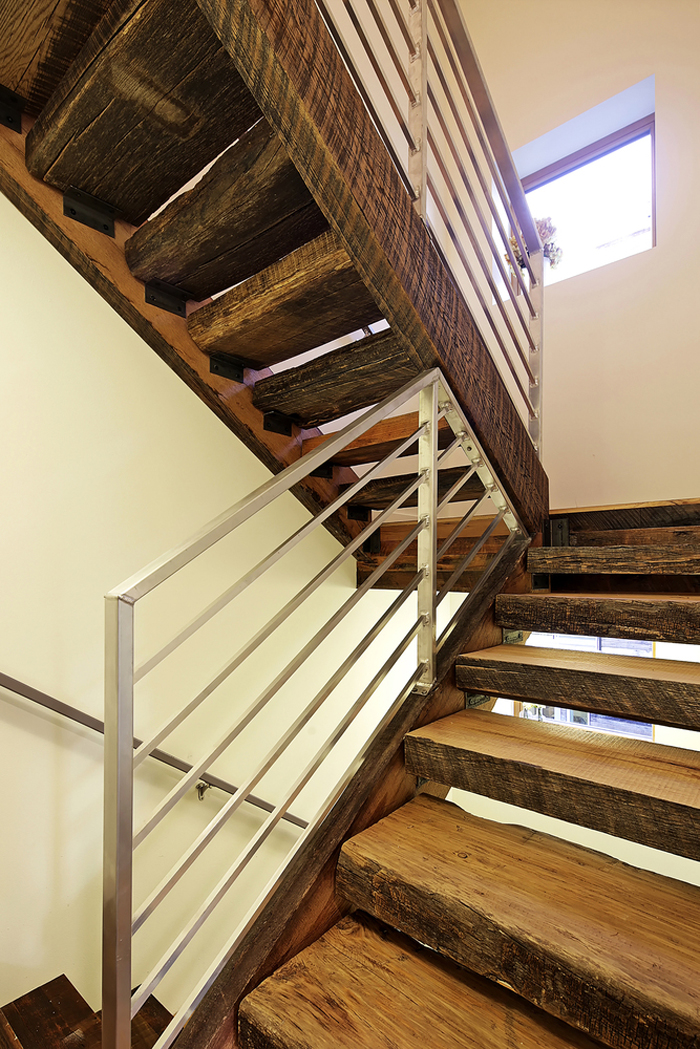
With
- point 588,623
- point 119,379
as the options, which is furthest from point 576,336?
point 119,379

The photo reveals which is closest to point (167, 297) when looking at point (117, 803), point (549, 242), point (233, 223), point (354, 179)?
point (233, 223)

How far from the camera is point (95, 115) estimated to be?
112cm

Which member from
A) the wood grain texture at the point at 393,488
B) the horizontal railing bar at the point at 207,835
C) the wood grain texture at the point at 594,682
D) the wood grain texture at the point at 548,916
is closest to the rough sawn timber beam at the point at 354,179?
the wood grain texture at the point at 393,488

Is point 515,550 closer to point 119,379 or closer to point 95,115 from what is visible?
point 119,379

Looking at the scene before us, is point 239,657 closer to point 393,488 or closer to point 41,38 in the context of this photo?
point 393,488

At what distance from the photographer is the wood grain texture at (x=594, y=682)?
1082 millimetres

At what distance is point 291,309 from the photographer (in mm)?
1367

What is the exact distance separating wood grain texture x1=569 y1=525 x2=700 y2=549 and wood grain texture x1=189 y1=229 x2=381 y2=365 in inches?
40.4

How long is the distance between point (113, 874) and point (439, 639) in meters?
0.91

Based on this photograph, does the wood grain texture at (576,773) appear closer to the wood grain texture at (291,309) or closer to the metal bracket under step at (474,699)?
the metal bracket under step at (474,699)

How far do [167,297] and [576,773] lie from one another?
61.3 inches

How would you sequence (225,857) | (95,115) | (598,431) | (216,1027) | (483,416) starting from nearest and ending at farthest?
(216,1027) < (95,115) < (483,416) < (225,857) < (598,431)

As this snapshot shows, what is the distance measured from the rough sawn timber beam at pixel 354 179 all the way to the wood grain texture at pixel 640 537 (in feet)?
1.75

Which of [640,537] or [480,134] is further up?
[480,134]
